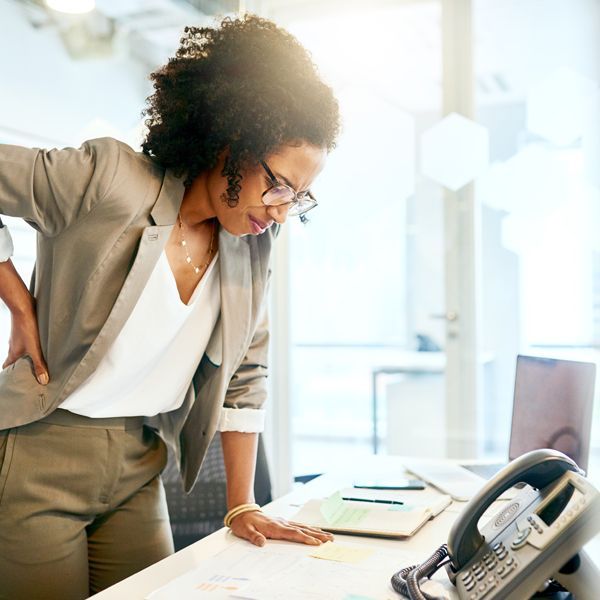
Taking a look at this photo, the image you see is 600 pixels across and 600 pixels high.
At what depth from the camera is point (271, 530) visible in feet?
4.00

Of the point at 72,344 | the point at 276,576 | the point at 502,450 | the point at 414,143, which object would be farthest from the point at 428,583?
the point at 414,143

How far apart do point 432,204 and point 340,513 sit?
2310mm

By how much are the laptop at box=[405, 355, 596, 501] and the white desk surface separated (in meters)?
0.19

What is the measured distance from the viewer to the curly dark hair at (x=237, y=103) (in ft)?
4.03

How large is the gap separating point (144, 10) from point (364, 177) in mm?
1249

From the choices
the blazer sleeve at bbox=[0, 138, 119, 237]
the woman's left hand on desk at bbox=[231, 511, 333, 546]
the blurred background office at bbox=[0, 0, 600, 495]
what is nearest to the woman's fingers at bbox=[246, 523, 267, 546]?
the woman's left hand on desk at bbox=[231, 511, 333, 546]

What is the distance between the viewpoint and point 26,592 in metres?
1.23

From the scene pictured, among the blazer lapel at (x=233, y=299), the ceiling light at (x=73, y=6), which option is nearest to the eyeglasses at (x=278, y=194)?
the blazer lapel at (x=233, y=299)

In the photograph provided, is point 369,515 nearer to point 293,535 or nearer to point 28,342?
point 293,535

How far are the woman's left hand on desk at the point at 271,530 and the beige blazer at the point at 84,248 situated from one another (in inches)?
10.8

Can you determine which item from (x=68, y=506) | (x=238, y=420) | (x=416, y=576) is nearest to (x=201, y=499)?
(x=238, y=420)

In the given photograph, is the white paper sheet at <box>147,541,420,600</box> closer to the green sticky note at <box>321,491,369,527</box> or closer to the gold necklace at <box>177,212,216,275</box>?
the green sticky note at <box>321,491,369,527</box>

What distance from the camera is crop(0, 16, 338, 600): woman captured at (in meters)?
1.20

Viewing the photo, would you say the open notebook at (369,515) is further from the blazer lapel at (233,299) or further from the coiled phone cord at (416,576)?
the blazer lapel at (233,299)
